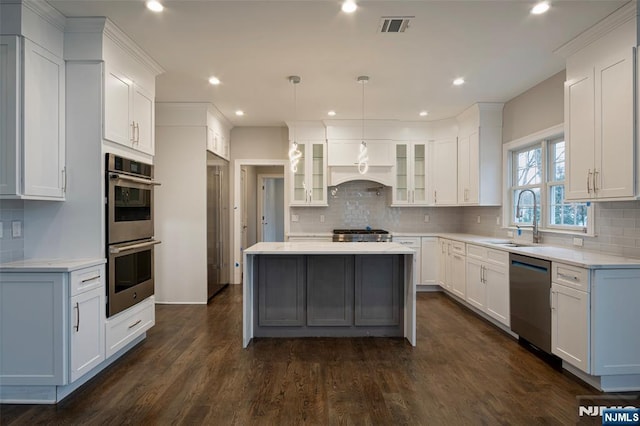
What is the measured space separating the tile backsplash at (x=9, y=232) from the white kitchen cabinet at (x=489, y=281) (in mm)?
4317

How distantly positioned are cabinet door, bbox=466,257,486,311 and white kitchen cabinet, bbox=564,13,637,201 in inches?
52.6

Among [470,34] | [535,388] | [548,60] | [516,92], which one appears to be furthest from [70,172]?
[516,92]

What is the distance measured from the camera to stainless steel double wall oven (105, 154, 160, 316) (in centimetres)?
283

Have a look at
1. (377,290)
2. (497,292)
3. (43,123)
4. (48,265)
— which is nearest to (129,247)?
(48,265)

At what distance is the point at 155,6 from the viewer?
252 centimetres

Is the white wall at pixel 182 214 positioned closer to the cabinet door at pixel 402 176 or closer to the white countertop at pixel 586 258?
the cabinet door at pixel 402 176

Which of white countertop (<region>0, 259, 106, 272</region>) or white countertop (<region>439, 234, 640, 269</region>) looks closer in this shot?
white countertop (<region>0, 259, 106, 272</region>)

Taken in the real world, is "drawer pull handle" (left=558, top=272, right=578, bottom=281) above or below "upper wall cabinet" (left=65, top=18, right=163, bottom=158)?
below

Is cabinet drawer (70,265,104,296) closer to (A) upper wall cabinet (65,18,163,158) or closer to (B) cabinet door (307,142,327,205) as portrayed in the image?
(A) upper wall cabinet (65,18,163,158)

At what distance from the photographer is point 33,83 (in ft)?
8.11

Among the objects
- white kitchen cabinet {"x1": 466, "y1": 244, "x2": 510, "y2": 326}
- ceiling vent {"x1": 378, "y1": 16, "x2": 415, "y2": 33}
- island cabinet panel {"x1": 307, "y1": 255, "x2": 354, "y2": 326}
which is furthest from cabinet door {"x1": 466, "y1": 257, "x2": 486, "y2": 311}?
ceiling vent {"x1": 378, "y1": 16, "x2": 415, "y2": 33}

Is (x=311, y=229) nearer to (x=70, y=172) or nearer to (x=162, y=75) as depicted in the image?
(x=162, y=75)

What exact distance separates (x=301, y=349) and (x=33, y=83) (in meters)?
3.00

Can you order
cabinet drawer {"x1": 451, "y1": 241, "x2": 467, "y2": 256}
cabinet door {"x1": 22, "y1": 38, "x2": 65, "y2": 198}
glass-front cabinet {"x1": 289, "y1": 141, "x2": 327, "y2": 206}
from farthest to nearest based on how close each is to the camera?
1. glass-front cabinet {"x1": 289, "y1": 141, "x2": 327, "y2": 206}
2. cabinet drawer {"x1": 451, "y1": 241, "x2": 467, "y2": 256}
3. cabinet door {"x1": 22, "y1": 38, "x2": 65, "y2": 198}
